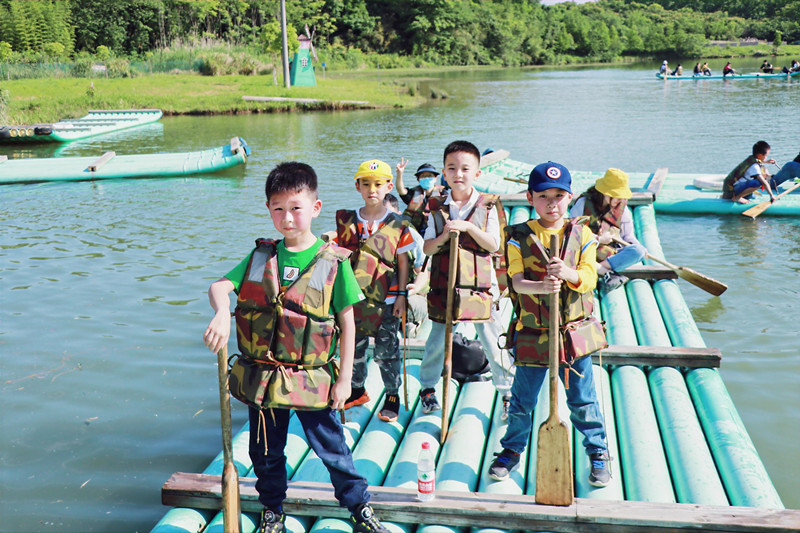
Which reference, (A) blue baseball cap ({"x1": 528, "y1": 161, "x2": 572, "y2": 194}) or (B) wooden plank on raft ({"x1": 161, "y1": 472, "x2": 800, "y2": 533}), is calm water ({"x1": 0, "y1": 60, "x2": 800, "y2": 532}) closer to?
(B) wooden plank on raft ({"x1": 161, "y1": 472, "x2": 800, "y2": 533})

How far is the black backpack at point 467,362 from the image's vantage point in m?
5.38

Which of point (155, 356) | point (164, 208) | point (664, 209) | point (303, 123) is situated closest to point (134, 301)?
point (155, 356)

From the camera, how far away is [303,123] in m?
26.6

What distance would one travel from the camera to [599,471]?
3984 millimetres

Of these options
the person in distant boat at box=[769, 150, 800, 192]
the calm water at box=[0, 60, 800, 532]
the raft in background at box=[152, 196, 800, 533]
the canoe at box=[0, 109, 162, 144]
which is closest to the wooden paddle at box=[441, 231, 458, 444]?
the raft in background at box=[152, 196, 800, 533]

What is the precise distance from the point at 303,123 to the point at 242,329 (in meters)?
24.0

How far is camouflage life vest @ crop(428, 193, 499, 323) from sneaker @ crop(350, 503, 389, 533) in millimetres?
1470

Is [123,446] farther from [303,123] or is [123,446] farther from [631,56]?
[631,56]

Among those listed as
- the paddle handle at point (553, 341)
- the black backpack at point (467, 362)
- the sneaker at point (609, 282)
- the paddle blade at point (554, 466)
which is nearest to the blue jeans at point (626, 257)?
the sneaker at point (609, 282)

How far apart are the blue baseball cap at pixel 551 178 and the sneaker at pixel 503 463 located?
4.95ft

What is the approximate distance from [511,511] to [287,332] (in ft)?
4.67

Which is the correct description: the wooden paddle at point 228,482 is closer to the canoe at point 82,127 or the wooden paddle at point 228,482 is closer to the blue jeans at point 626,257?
the blue jeans at point 626,257

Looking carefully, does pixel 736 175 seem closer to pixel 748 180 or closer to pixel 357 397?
pixel 748 180

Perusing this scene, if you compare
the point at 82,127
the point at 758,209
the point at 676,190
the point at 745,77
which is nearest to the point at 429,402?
the point at 758,209
